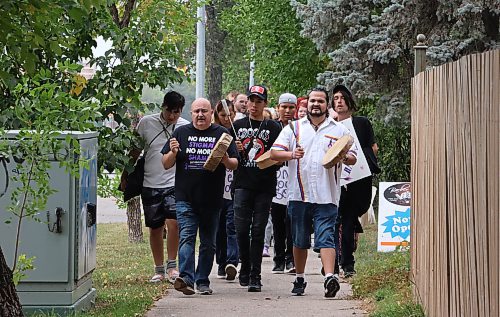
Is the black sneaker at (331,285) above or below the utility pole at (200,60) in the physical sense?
below

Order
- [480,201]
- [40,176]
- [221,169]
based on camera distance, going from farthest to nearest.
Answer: [221,169]
[40,176]
[480,201]

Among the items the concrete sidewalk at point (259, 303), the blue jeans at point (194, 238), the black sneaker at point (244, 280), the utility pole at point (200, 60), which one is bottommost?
the concrete sidewalk at point (259, 303)

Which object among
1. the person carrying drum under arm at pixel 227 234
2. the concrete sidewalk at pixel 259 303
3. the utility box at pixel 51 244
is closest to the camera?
the utility box at pixel 51 244

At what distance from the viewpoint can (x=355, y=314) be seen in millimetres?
9242

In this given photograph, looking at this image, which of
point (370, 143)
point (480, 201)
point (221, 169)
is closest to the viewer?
point (480, 201)

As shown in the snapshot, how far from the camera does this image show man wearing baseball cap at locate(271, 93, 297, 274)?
12531 mm

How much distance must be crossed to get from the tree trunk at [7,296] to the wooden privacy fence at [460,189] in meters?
2.47

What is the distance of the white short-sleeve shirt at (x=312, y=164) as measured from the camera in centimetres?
1026

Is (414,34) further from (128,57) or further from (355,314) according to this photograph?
(355,314)

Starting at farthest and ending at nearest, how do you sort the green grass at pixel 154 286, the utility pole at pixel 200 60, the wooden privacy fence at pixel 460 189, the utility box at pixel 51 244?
the utility pole at pixel 200 60
the green grass at pixel 154 286
the utility box at pixel 51 244
the wooden privacy fence at pixel 460 189

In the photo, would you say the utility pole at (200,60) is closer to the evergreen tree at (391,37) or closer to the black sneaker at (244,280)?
the evergreen tree at (391,37)

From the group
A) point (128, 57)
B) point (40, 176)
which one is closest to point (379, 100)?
point (128, 57)

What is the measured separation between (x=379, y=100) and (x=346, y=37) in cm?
149

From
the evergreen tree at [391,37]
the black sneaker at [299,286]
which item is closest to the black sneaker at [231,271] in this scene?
the black sneaker at [299,286]
